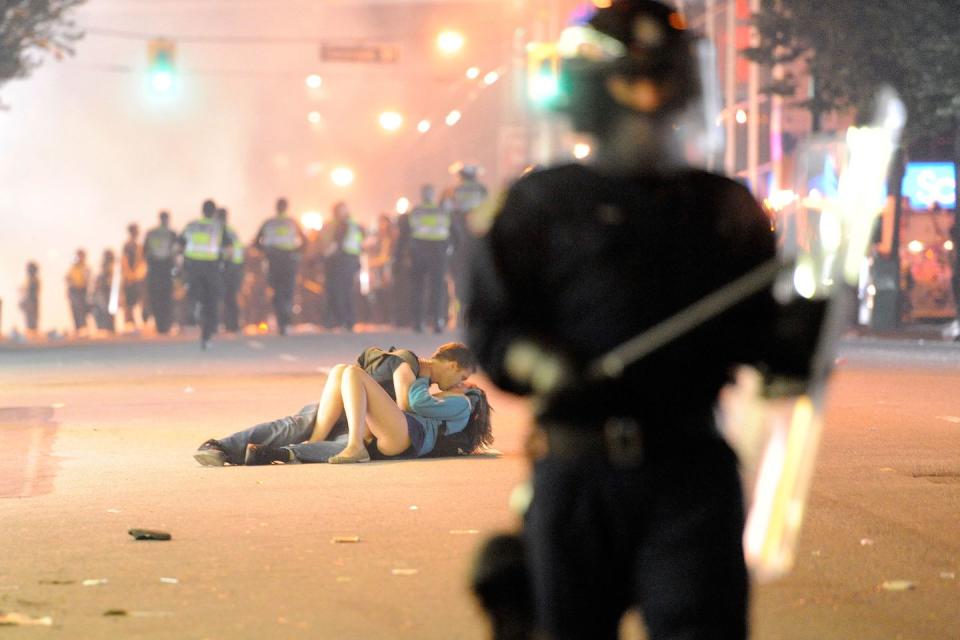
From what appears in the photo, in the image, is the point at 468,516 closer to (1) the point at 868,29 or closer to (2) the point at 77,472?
(2) the point at 77,472

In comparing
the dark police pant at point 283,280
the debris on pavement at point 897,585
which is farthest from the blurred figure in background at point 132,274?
the debris on pavement at point 897,585

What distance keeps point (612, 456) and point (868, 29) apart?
29.1 m

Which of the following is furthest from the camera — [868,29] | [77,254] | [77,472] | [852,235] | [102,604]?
[77,254]

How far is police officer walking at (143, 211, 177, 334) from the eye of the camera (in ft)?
107

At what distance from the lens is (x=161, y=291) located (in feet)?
108

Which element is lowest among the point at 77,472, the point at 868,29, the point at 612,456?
the point at 77,472

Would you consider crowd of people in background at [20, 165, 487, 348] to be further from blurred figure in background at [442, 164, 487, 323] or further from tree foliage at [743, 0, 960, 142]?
tree foliage at [743, 0, 960, 142]

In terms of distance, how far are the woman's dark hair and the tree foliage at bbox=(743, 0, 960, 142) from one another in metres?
19.1

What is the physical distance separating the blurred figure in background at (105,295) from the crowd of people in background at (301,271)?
4 cm

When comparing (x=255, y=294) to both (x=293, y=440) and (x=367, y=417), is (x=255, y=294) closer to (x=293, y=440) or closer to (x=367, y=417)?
(x=293, y=440)

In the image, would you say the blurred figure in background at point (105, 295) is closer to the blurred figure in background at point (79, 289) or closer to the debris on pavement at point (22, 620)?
the blurred figure in background at point (79, 289)

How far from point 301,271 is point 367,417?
81.3ft

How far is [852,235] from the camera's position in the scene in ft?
12.3

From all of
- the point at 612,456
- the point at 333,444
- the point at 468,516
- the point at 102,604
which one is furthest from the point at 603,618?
the point at 333,444
